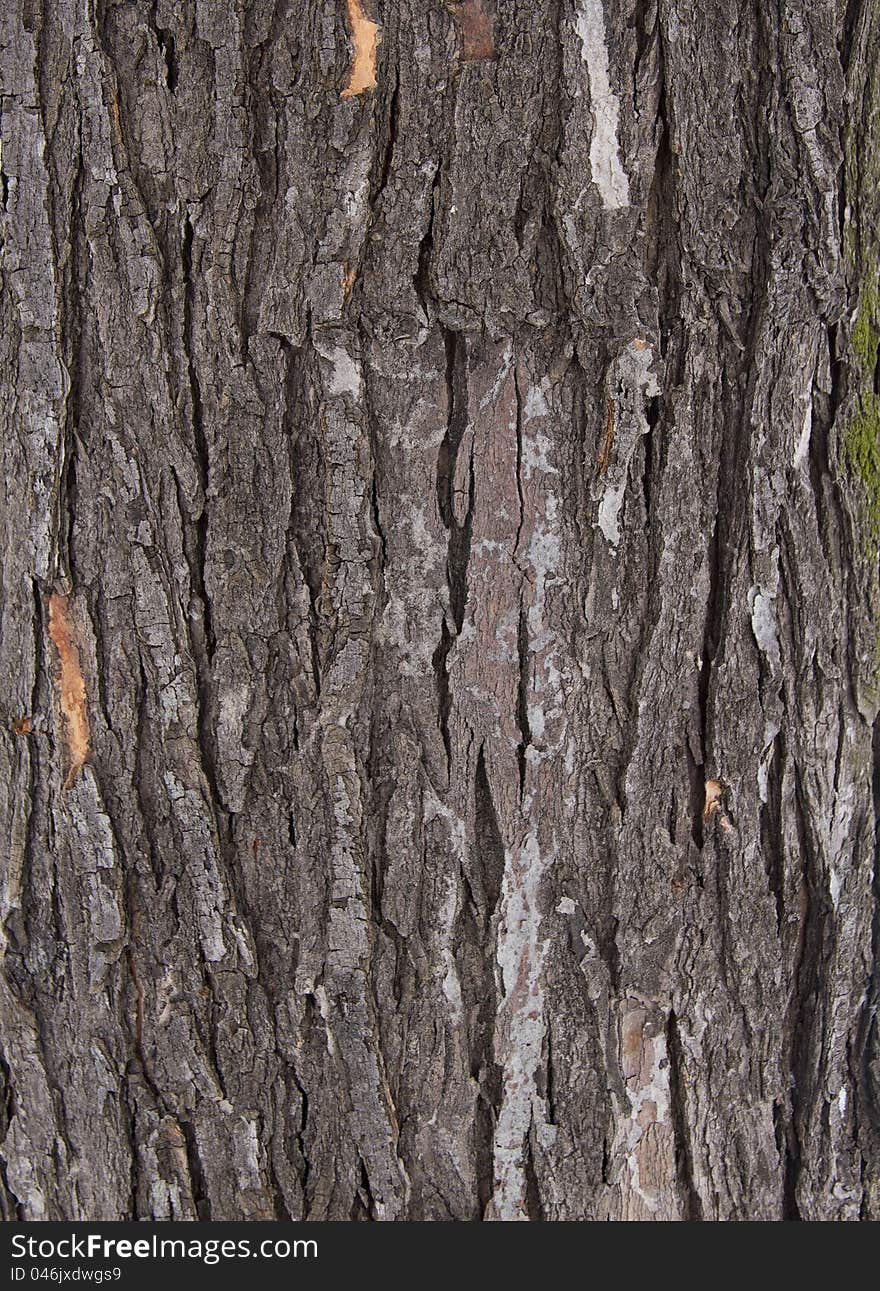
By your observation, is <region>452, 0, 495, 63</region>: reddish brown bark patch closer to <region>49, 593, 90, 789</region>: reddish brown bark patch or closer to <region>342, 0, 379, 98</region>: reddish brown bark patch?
<region>342, 0, 379, 98</region>: reddish brown bark patch

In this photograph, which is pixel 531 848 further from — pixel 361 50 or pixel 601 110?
pixel 361 50

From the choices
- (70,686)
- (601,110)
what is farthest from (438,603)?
(601,110)

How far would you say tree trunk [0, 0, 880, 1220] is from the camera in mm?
1374

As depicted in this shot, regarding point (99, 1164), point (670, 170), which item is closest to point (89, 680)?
point (99, 1164)

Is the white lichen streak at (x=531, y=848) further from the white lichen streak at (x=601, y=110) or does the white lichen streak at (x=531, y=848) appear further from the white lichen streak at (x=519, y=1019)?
the white lichen streak at (x=601, y=110)

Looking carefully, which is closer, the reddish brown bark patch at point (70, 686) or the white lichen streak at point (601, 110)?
the white lichen streak at point (601, 110)

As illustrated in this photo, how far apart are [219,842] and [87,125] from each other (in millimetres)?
1036

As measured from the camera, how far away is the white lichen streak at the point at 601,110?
1.36 m

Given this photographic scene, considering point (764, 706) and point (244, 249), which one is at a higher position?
point (244, 249)

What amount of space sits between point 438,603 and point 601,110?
28.0 inches

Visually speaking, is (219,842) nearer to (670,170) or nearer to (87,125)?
(87,125)

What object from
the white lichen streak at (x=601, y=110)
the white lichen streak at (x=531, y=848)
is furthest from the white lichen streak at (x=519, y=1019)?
the white lichen streak at (x=601, y=110)

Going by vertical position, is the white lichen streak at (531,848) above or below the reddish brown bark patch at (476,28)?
below

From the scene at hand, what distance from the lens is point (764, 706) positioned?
4.91ft
